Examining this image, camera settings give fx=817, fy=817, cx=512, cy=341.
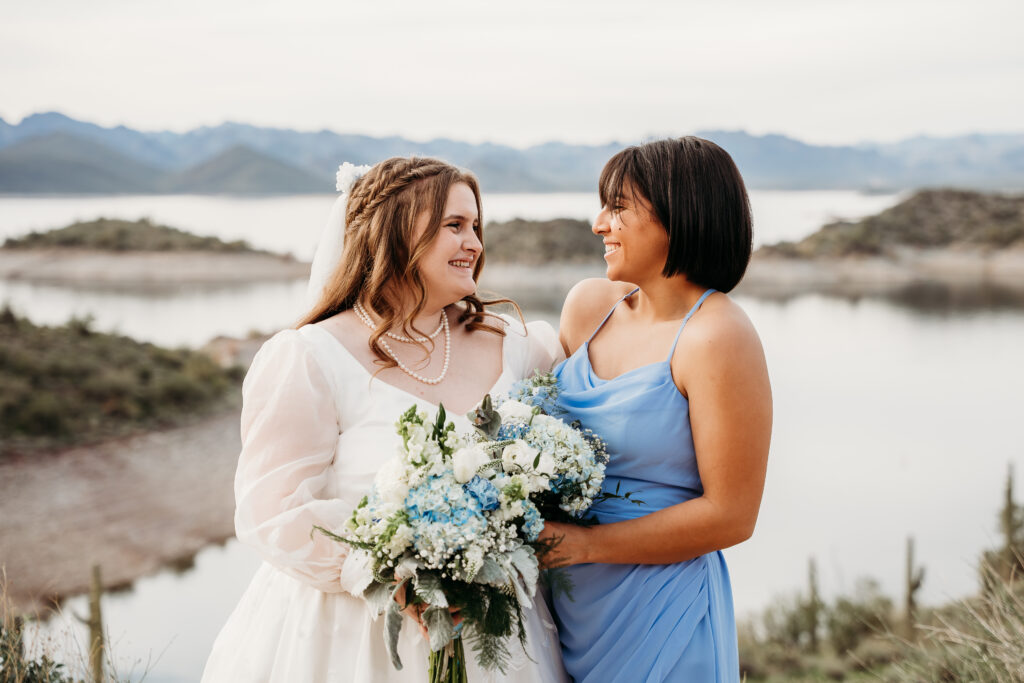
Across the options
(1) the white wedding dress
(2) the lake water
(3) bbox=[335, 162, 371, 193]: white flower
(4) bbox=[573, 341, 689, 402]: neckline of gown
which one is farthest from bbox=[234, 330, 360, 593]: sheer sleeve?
(2) the lake water

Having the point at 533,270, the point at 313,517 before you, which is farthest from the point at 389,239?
the point at 533,270

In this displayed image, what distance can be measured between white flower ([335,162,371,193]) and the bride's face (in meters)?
0.41

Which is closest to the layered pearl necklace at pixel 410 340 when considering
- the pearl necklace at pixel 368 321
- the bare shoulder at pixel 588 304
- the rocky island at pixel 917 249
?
the pearl necklace at pixel 368 321

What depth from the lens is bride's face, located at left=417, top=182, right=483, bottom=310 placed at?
259cm

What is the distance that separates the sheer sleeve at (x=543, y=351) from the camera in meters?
2.90

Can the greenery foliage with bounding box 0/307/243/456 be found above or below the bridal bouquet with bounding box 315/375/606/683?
below

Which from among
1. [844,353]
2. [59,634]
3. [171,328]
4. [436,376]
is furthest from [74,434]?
[844,353]

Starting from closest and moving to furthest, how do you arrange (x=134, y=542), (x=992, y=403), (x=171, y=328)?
(x=134, y=542) < (x=171, y=328) < (x=992, y=403)

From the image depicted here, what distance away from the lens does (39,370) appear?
22.1 m

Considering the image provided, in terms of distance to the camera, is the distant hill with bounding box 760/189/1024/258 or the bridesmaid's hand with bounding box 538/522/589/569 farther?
the distant hill with bounding box 760/189/1024/258

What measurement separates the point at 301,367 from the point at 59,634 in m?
2.39

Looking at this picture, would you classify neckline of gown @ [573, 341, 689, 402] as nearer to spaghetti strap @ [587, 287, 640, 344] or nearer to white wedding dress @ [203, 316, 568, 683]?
spaghetti strap @ [587, 287, 640, 344]

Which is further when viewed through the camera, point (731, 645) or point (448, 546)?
point (731, 645)

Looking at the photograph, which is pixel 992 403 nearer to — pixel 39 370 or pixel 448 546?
pixel 39 370
